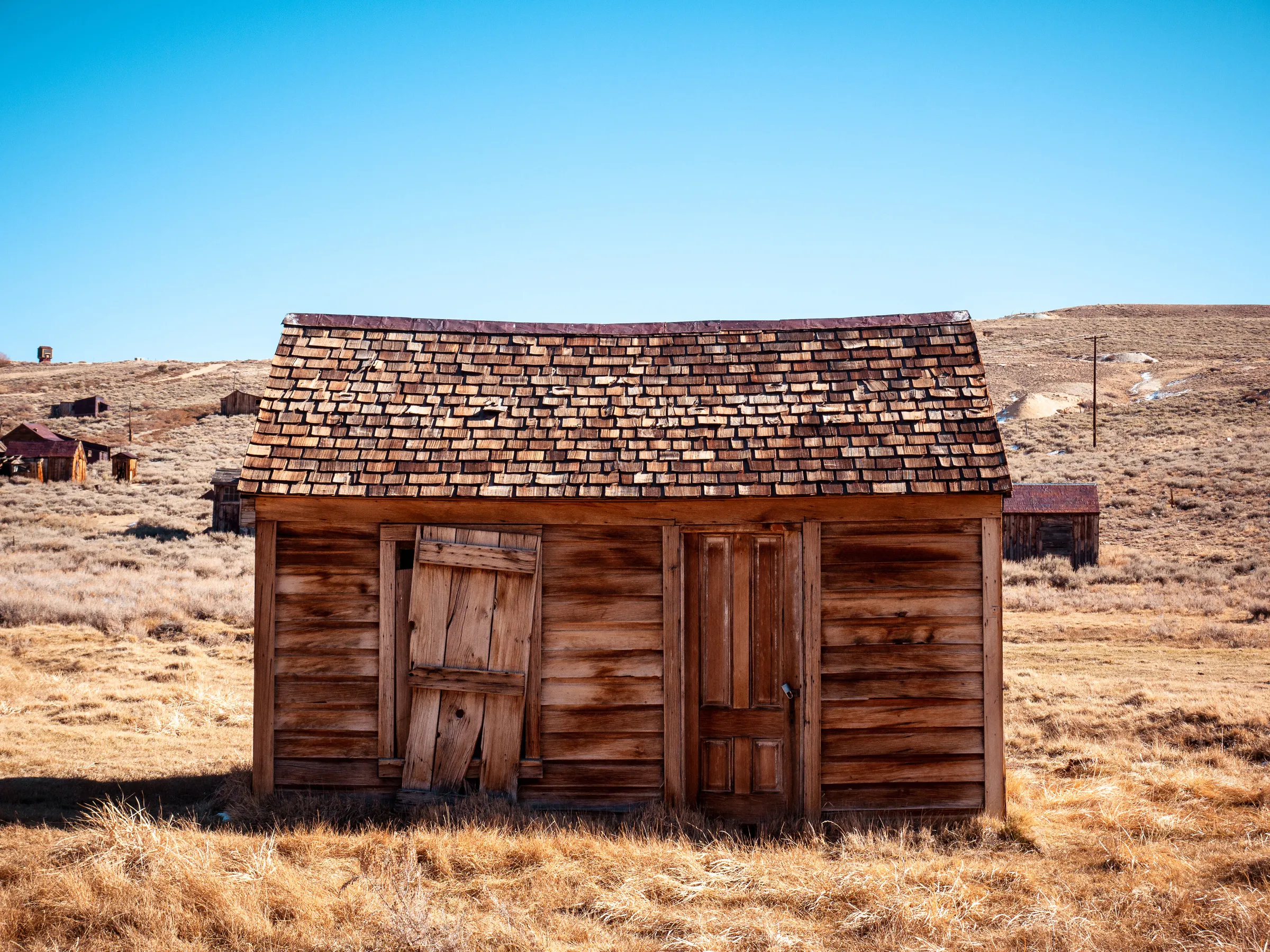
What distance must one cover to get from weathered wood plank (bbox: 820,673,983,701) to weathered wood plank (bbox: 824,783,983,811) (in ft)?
2.15

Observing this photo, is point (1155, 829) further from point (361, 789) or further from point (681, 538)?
point (361, 789)

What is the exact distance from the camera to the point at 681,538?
22.7ft

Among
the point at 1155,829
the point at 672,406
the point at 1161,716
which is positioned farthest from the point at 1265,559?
the point at 672,406

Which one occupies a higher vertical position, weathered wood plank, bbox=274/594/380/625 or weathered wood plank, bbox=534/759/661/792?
weathered wood plank, bbox=274/594/380/625

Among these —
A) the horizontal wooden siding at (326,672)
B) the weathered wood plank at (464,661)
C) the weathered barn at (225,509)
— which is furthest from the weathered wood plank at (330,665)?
the weathered barn at (225,509)

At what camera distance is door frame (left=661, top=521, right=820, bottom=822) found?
6.73 m

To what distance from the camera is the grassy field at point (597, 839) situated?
188 inches

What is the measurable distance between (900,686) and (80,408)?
60.8 metres

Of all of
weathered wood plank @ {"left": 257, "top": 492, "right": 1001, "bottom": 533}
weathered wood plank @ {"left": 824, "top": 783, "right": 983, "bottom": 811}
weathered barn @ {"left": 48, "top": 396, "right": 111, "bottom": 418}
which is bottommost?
weathered wood plank @ {"left": 824, "top": 783, "right": 983, "bottom": 811}

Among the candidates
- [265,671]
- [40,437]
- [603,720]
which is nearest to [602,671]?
[603,720]

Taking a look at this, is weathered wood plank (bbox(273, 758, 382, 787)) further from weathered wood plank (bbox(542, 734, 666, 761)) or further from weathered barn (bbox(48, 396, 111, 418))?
weathered barn (bbox(48, 396, 111, 418))

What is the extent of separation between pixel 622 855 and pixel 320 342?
4.83 m

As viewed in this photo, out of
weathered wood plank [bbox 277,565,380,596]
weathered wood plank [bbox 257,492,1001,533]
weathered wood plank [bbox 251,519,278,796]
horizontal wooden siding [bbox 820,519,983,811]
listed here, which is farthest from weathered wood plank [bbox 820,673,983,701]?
weathered wood plank [bbox 251,519,278,796]

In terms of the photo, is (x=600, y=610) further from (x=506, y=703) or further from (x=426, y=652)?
(x=426, y=652)
